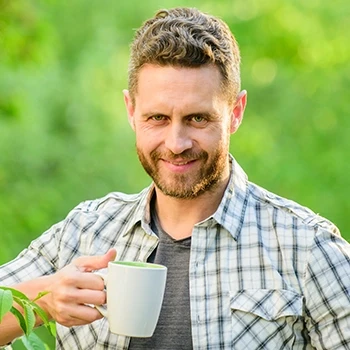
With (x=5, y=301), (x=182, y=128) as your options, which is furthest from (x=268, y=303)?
(x=5, y=301)

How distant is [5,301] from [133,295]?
344 mm

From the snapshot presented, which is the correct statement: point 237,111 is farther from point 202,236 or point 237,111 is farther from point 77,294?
point 77,294

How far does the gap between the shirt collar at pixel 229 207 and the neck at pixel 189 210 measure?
35 millimetres

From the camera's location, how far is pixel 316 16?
402 inches

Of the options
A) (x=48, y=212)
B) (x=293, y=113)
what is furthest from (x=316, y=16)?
(x=48, y=212)

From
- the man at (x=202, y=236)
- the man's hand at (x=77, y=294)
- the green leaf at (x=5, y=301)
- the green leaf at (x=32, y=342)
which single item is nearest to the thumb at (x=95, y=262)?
the man's hand at (x=77, y=294)

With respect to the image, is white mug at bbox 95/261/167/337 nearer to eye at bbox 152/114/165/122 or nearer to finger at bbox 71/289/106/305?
finger at bbox 71/289/106/305

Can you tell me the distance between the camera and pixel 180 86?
2404 mm

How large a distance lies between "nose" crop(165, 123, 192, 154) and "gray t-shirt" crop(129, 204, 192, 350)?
0.27 metres

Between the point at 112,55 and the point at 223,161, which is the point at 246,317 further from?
the point at 112,55

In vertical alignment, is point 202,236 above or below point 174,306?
above

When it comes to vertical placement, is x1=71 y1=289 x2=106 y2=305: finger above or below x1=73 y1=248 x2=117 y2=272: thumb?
below

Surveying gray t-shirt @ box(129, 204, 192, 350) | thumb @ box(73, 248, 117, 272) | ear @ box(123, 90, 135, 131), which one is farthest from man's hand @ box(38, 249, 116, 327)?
ear @ box(123, 90, 135, 131)

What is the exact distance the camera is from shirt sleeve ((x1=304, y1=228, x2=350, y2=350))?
2.29 m
